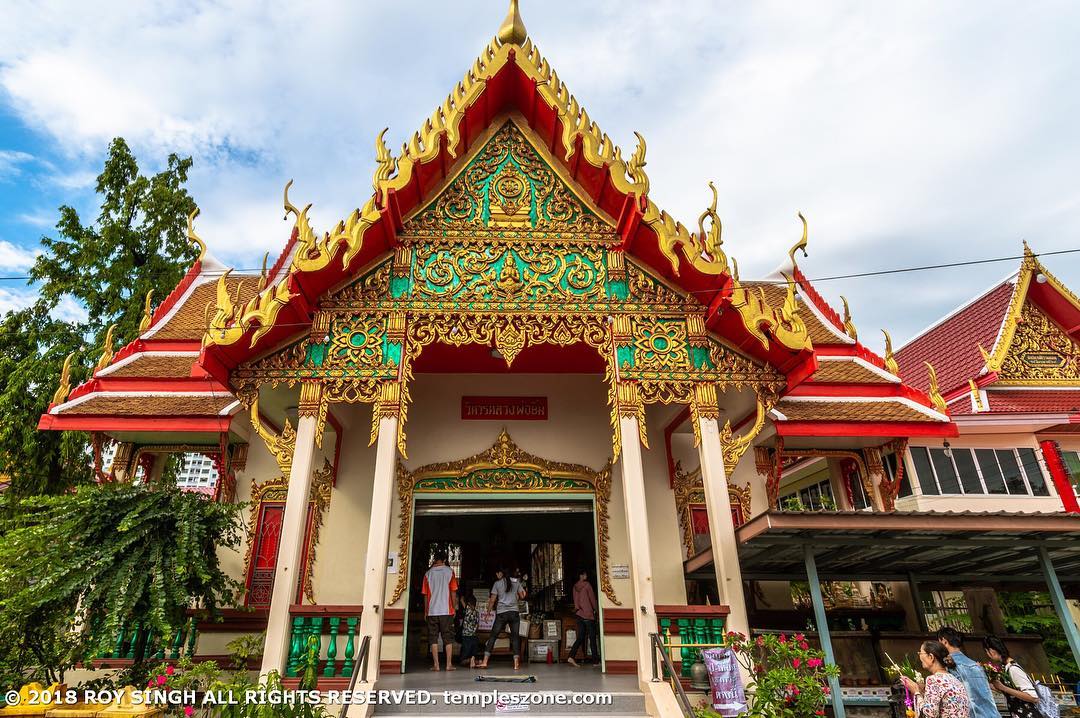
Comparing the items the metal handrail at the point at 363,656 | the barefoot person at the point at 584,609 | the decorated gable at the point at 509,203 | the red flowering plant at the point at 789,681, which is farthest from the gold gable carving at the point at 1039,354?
the metal handrail at the point at 363,656

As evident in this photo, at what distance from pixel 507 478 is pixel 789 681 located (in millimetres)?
4044

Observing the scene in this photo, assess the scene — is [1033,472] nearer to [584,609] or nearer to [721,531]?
[721,531]

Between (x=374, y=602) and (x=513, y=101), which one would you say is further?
(x=513, y=101)

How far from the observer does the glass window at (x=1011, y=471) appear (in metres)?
9.67

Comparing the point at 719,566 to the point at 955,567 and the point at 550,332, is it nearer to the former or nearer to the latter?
the point at 550,332

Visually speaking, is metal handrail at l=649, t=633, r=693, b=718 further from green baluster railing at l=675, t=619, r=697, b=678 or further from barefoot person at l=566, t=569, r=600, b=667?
barefoot person at l=566, t=569, r=600, b=667

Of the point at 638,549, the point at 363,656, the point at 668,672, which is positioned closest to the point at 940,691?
the point at 668,672

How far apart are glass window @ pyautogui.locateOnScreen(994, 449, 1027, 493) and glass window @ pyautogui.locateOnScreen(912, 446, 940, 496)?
108 centimetres

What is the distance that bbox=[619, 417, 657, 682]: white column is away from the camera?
203 inches

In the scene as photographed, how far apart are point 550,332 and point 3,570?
4949 millimetres

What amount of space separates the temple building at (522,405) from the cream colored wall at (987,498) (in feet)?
4.67

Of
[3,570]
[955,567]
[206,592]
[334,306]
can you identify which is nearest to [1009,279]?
[955,567]

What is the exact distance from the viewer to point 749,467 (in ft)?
26.2

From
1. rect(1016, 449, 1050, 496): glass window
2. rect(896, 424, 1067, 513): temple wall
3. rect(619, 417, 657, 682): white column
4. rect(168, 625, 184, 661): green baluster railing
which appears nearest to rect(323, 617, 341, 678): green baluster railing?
rect(168, 625, 184, 661): green baluster railing
